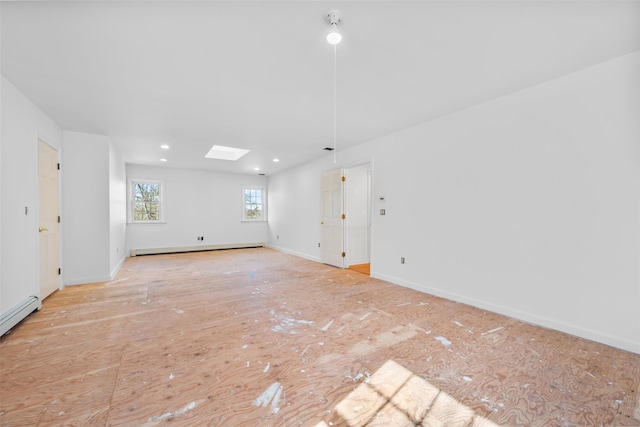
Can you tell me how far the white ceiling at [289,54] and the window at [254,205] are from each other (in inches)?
212

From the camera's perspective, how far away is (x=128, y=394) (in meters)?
1.73

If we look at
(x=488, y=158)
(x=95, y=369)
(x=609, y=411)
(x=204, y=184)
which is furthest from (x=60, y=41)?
(x=204, y=184)

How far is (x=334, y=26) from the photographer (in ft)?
6.19

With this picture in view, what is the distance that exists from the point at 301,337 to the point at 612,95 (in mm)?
3619

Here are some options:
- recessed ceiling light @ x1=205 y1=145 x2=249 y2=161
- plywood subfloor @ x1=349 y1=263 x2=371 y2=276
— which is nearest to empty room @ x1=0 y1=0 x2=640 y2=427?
plywood subfloor @ x1=349 y1=263 x2=371 y2=276

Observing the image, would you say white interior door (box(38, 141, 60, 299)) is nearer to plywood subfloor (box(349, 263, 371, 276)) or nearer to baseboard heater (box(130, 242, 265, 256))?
baseboard heater (box(130, 242, 265, 256))

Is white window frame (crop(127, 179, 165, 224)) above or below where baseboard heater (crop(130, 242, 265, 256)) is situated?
above

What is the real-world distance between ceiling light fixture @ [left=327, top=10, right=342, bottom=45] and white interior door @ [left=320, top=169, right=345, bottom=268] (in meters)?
3.71

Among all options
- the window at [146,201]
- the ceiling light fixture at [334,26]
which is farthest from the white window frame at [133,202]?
the ceiling light fixture at [334,26]

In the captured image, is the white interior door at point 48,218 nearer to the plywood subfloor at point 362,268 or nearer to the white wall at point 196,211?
the white wall at point 196,211

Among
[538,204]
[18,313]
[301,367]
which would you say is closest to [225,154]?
[18,313]

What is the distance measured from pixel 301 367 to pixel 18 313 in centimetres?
308

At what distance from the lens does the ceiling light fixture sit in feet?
5.86

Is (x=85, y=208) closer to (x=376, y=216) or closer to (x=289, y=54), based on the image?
(x=289, y=54)
